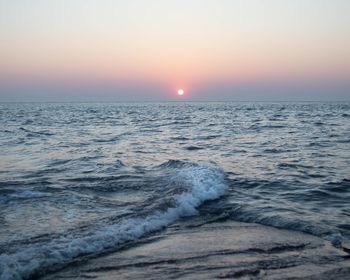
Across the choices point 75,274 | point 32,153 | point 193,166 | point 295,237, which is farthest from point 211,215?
point 32,153

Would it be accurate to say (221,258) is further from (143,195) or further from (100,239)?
(143,195)

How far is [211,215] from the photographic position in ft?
25.8

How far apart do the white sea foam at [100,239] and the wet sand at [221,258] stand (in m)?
0.28

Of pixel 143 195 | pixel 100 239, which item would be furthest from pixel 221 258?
pixel 143 195

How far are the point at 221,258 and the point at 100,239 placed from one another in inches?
77.4

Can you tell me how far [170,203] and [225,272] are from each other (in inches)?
136

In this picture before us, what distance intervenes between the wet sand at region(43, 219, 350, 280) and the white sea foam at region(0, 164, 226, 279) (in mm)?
280

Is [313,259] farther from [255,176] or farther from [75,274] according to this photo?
[255,176]

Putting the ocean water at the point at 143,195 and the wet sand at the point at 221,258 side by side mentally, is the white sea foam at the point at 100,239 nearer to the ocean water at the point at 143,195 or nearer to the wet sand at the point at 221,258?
the ocean water at the point at 143,195

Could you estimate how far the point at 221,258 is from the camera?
5484mm

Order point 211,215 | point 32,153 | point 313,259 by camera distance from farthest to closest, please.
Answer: point 32,153 < point 211,215 < point 313,259

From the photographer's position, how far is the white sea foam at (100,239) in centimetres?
522

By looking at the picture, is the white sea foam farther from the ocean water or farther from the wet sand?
the wet sand

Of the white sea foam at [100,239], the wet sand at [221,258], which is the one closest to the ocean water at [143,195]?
the white sea foam at [100,239]
